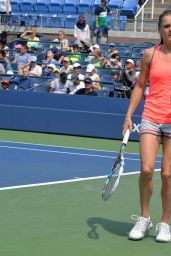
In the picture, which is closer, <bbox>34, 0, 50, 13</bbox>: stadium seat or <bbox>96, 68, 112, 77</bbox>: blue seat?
<bbox>96, 68, 112, 77</bbox>: blue seat

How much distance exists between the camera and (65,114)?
1603 centimetres

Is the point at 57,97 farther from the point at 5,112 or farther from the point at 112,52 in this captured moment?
the point at 112,52

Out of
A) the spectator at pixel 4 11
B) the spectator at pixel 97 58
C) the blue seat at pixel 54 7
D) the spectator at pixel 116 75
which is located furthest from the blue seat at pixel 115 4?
the spectator at pixel 116 75

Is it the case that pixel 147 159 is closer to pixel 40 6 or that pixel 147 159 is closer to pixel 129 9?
pixel 129 9

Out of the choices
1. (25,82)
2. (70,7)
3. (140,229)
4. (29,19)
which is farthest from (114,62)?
(140,229)

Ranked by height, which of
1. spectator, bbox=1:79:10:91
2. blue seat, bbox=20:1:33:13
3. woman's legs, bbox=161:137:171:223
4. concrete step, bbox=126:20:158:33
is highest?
woman's legs, bbox=161:137:171:223

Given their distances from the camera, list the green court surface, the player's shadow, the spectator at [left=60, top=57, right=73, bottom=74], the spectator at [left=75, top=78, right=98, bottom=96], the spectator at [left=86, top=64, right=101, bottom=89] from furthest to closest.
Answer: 1. the spectator at [left=60, top=57, right=73, bottom=74]
2. the spectator at [left=86, top=64, right=101, bottom=89]
3. the spectator at [left=75, top=78, right=98, bottom=96]
4. the player's shadow
5. the green court surface

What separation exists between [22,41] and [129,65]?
6673mm

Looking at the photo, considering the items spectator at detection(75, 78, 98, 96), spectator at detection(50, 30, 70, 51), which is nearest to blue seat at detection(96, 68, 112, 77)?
spectator at detection(75, 78, 98, 96)

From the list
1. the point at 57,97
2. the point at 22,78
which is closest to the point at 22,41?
the point at 22,78

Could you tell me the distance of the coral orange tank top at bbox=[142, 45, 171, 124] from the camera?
6773mm

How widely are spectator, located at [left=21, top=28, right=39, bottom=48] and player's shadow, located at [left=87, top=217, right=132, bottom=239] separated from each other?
1488 cm

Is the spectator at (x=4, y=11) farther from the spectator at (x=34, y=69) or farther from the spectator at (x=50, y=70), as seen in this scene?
the spectator at (x=50, y=70)

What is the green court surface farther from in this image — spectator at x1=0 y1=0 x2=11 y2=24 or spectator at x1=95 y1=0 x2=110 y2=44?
spectator at x1=0 y1=0 x2=11 y2=24
